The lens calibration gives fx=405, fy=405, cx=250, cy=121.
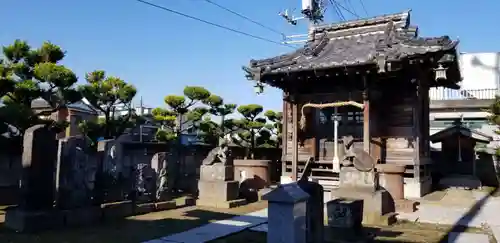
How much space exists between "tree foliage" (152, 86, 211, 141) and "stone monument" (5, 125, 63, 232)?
982cm

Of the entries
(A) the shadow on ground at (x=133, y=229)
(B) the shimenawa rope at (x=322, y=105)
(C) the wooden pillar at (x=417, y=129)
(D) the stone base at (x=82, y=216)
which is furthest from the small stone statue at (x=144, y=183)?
(C) the wooden pillar at (x=417, y=129)

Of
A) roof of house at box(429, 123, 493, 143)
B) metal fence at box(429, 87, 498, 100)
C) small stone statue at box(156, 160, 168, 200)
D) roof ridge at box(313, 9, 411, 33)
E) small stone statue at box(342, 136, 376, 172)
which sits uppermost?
roof ridge at box(313, 9, 411, 33)

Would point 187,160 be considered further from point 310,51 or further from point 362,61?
point 362,61

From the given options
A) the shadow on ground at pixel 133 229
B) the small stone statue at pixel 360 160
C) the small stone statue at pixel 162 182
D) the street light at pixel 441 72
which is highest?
the street light at pixel 441 72

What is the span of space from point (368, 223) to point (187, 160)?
1134 centimetres

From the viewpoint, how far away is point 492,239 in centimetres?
802

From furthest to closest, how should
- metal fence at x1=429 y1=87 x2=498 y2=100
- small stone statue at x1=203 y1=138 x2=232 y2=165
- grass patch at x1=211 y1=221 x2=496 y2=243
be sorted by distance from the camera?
metal fence at x1=429 y1=87 x2=498 y2=100
small stone statue at x1=203 y1=138 x2=232 y2=165
grass patch at x1=211 y1=221 x2=496 y2=243

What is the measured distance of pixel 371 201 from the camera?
9.89m

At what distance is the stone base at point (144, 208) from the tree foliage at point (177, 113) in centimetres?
755

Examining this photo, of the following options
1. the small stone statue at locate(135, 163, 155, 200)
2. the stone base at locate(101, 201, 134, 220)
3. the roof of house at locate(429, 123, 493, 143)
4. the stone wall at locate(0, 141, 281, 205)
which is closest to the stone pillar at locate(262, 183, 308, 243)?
the stone base at locate(101, 201, 134, 220)

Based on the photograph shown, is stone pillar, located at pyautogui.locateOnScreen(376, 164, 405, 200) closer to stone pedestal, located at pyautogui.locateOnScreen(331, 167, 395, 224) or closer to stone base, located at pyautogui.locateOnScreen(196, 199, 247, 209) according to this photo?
stone pedestal, located at pyautogui.locateOnScreen(331, 167, 395, 224)

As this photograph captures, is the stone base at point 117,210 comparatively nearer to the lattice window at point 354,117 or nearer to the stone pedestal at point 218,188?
the stone pedestal at point 218,188

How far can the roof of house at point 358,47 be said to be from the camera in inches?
555

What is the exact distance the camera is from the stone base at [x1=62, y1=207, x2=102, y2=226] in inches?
349
